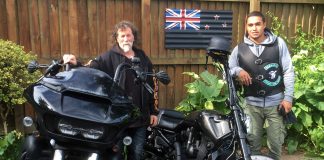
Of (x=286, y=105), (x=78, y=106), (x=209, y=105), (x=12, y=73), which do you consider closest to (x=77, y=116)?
(x=78, y=106)

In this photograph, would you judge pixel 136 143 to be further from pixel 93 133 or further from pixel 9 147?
pixel 9 147

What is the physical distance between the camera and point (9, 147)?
14.5 feet

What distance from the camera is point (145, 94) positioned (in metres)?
3.38

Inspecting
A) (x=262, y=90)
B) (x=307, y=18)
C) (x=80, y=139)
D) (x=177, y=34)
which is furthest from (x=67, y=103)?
(x=307, y=18)

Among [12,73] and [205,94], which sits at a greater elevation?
[12,73]

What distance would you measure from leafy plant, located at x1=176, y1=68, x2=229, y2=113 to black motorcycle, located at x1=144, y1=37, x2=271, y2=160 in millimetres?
1820

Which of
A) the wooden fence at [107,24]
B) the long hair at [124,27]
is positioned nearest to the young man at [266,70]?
the long hair at [124,27]

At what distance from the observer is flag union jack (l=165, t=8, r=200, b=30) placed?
572cm

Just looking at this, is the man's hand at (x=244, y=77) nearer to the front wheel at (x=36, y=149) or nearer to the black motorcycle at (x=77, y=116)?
the black motorcycle at (x=77, y=116)

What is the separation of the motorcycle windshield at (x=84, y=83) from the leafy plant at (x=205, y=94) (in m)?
3.04

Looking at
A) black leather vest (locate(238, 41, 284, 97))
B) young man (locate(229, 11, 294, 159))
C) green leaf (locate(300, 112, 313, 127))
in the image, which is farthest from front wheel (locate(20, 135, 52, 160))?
green leaf (locate(300, 112, 313, 127))

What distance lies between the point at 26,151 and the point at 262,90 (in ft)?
7.74

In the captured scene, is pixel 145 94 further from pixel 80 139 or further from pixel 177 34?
pixel 177 34

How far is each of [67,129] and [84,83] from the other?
31 cm
